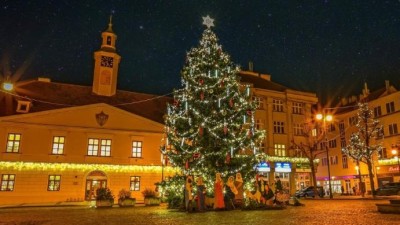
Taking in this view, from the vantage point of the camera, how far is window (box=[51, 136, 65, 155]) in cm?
3419

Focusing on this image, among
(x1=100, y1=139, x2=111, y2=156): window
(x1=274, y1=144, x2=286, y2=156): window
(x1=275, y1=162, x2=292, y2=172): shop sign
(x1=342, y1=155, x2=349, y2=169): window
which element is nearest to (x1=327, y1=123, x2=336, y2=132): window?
(x1=342, y1=155, x2=349, y2=169): window

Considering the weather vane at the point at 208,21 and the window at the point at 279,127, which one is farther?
the window at the point at 279,127

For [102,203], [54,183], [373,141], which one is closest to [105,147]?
[54,183]

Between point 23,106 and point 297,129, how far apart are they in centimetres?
3248

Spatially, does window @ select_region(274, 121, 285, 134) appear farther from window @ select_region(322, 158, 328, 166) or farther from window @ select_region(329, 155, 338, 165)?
window @ select_region(322, 158, 328, 166)

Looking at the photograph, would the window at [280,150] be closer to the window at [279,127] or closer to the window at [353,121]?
the window at [279,127]

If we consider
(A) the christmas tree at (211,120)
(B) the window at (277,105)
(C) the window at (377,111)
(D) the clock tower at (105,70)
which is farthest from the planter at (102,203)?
(C) the window at (377,111)

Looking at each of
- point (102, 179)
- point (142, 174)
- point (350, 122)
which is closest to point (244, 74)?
point (350, 122)

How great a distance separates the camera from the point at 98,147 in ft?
117

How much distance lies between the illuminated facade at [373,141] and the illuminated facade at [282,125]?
4.96 m

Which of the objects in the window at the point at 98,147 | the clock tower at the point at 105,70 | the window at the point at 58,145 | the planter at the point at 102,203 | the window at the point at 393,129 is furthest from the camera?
the window at the point at 393,129

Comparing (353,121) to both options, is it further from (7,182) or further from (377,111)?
(7,182)

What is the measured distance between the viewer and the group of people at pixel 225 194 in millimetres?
18719

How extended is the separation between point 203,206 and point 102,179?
63.8 feet
